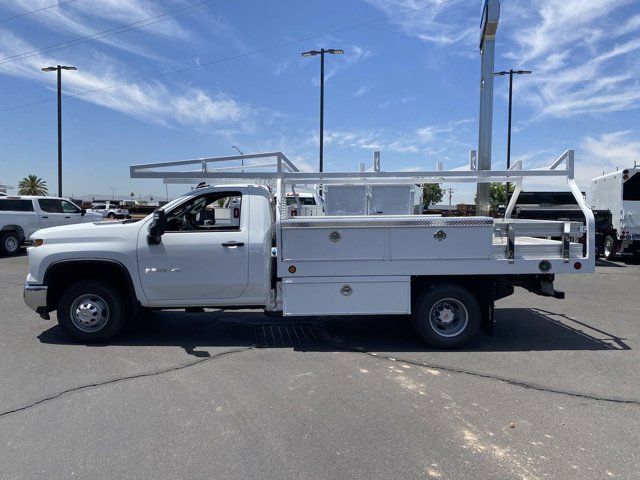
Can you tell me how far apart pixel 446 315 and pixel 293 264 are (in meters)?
2.01

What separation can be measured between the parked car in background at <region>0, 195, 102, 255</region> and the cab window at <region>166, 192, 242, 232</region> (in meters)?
13.5

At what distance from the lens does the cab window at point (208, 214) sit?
252 inches

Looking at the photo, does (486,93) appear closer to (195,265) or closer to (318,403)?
(195,265)

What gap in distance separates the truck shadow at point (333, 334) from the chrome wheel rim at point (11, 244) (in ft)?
39.4

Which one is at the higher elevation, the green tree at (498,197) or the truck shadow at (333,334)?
the green tree at (498,197)

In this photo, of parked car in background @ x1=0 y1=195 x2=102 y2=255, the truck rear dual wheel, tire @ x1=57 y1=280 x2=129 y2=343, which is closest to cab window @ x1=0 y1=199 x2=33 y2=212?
parked car in background @ x1=0 y1=195 x2=102 y2=255

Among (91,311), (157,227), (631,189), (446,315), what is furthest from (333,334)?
(631,189)

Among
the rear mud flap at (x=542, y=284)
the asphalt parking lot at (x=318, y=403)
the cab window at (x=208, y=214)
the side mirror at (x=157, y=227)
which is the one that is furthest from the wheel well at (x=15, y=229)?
the rear mud flap at (x=542, y=284)

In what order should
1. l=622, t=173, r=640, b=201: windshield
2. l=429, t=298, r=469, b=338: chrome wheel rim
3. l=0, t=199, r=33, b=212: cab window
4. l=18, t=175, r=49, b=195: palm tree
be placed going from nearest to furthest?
l=429, t=298, r=469, b=338: chrome wheel rim → l=622, t=173, r=640, b=201: windshield → l=0, t=199, r=33, b=212: cab window → l=18, t=175, r=49, b=195: palm tree

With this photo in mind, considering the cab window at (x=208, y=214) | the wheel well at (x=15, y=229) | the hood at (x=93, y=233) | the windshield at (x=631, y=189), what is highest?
the windshield at (x=631, y=189)

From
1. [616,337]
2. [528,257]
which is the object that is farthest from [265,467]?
[616,337]

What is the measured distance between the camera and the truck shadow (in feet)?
20.9

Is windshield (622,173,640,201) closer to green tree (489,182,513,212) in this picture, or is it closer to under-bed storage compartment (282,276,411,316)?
green tree (489,182,513,212)

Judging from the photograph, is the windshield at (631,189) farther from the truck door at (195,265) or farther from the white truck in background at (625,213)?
the truck door at (195,265)
